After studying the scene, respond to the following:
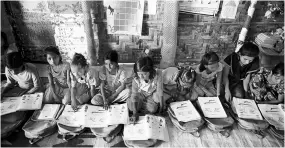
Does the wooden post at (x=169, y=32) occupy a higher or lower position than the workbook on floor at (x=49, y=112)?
higher

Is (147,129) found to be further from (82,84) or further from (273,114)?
(273,114)

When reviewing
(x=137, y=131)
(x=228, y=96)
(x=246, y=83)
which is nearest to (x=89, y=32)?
(x=137, y=131)

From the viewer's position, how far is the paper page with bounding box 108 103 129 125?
4.93 feet

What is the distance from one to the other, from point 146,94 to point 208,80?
687 millimetres

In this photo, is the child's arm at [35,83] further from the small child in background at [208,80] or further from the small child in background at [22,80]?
the small child in background at [208,80]

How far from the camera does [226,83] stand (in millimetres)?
1917

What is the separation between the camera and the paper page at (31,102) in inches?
62.4

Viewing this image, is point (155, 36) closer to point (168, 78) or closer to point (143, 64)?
point (168, 78)

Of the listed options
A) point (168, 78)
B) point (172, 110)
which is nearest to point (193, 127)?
point (172, 110)

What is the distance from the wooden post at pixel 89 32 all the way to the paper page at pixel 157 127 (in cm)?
115

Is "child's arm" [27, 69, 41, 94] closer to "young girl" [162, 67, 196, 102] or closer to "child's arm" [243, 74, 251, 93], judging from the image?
"young girl" [162, 67, 196, 102]

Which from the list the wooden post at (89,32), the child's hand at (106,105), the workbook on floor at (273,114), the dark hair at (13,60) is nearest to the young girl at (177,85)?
the child's hand at (106,105)

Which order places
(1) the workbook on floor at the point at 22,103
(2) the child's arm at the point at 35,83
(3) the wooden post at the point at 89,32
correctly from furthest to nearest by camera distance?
(3) the wooden post at the point at 89,32, (2) the child's arm at the point at 35,83, (1) the workbook on floor at the point at 22,103

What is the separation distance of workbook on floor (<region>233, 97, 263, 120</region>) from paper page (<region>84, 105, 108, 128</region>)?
3.90 ft
